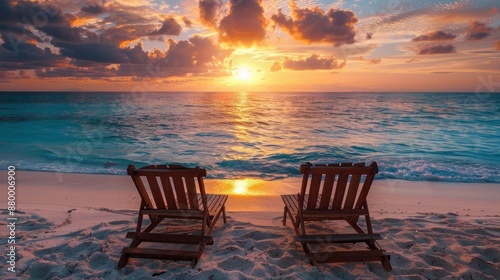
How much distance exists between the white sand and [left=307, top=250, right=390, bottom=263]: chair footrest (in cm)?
13

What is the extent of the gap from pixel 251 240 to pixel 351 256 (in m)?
1.50

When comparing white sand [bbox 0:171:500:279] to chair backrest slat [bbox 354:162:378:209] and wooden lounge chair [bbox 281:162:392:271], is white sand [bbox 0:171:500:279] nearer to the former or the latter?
wooden lounge chair [bbox 281:162:392:271]

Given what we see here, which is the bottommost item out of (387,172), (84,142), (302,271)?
(84,142)

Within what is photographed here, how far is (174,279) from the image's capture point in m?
3.78

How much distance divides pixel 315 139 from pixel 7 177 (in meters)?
16.7

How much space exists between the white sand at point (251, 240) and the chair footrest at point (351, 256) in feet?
0.42

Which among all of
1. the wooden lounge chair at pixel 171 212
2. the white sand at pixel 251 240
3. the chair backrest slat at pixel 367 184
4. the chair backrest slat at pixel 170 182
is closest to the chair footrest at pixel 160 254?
the wooden lounge chair at pixel 171 212

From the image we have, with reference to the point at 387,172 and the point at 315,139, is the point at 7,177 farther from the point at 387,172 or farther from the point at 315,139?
the point at 315,139

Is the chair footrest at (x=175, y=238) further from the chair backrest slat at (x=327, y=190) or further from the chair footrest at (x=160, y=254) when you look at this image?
the chair backrest slat at (x=327, y=190)

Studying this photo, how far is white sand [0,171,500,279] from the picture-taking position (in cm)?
396

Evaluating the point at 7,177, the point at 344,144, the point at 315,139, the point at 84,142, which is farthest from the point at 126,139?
the point at 344,144

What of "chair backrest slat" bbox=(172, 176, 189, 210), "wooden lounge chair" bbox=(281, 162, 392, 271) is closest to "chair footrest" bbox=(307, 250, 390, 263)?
"wooden lounge chair" bbox=(281, 162, 392, 271)

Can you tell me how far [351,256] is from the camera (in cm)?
404

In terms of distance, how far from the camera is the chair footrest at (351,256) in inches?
159
